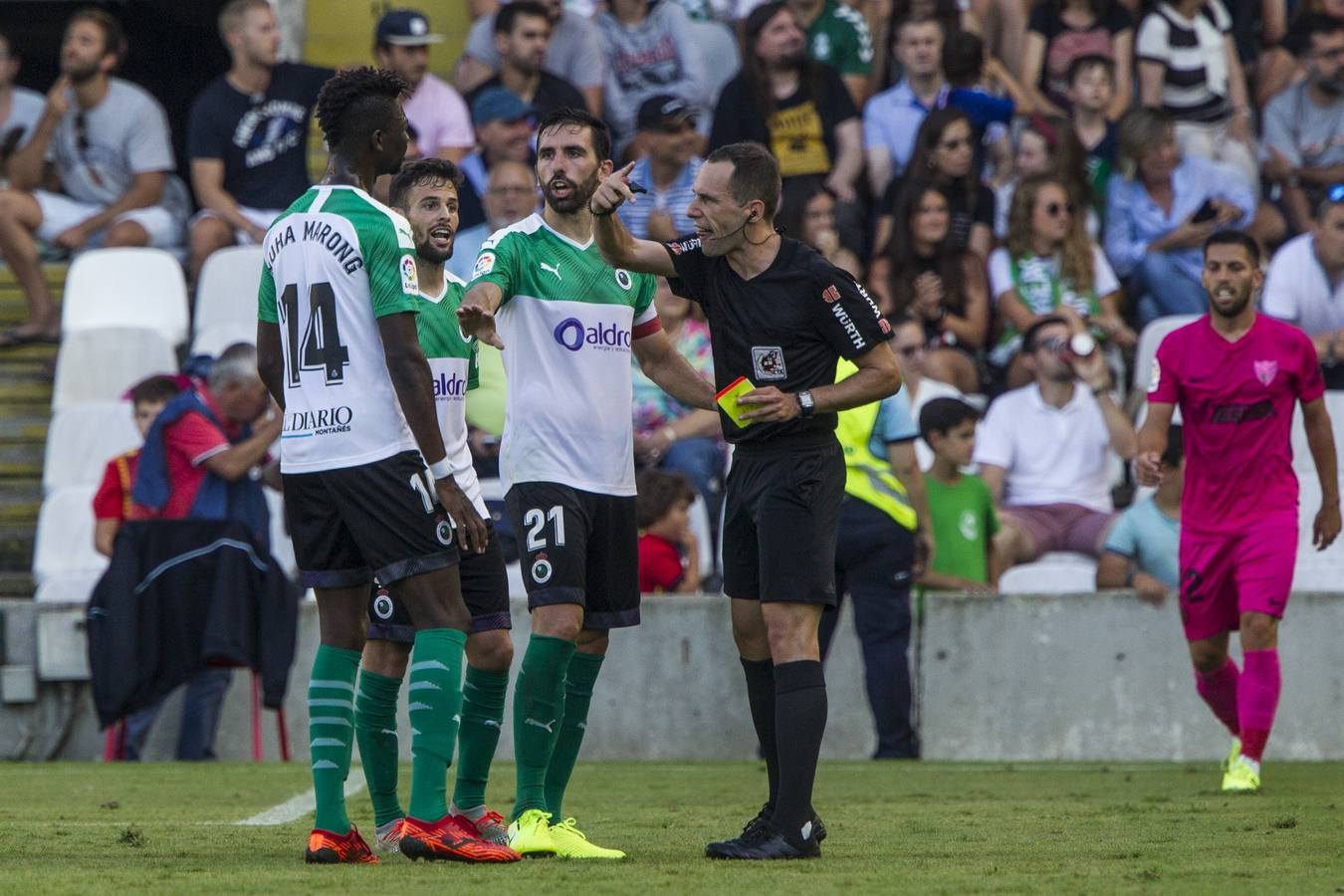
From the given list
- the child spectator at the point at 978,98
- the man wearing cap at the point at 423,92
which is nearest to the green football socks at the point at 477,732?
the man wearing cap at the point at 423,92

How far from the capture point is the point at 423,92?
14078 mm

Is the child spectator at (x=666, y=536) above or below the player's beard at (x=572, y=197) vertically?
below

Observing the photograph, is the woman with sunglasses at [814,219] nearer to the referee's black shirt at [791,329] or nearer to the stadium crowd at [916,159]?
the stadium crowd at [916,159]

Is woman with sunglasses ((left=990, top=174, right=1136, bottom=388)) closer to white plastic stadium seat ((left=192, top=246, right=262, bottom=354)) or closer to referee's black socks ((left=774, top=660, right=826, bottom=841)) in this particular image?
white plastic stadium seat ((left=192, top=246, right=262, bottom=354))

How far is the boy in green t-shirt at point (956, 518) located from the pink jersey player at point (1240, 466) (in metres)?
2.65

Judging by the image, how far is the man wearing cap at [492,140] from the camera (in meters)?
13.3

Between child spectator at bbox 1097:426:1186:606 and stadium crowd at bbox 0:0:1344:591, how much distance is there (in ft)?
1.84

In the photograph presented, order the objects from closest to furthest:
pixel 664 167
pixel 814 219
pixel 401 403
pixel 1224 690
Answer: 1. pixel 401 403
2. pixel 1224 690
3. pixel 814 219
4. pixel 664 167

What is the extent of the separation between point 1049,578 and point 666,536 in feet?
7.40

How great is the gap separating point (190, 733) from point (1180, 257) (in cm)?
727

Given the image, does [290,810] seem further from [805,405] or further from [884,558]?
[884,558]

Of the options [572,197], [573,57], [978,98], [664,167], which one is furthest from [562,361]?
[573,57]

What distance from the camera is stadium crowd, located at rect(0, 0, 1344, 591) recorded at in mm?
12539

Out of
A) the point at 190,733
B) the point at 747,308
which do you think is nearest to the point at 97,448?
the point at 190,733
